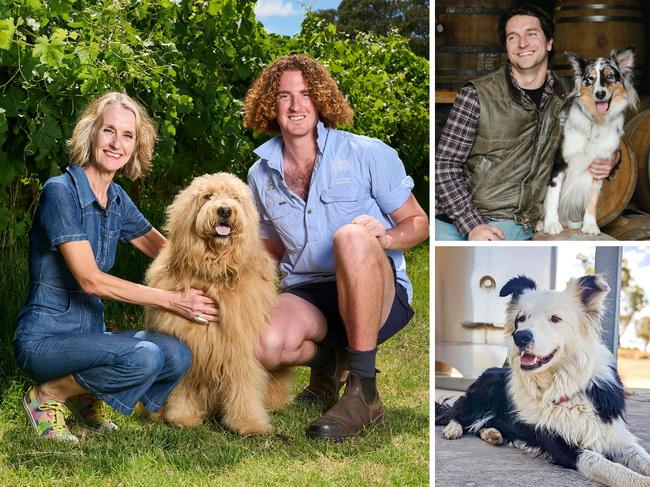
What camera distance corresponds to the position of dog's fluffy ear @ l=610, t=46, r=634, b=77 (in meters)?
3.24

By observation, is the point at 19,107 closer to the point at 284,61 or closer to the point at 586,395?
the point at 284,61

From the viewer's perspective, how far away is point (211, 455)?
12.2ft

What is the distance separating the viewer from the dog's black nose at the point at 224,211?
151 inches

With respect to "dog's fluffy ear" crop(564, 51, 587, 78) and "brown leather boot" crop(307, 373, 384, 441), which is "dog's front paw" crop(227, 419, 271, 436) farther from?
"dog's fluffy ear" crop(564, 51, 587, 78)

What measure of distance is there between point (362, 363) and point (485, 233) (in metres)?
1.00

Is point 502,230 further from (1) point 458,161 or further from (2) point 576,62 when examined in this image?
(2) point 576,62

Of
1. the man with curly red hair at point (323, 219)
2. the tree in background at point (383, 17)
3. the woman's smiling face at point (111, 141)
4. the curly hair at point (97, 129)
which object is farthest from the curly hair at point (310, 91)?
the tree in background at point (383, 17)

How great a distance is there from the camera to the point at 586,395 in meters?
3.38

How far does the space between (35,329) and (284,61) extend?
64.8 inches

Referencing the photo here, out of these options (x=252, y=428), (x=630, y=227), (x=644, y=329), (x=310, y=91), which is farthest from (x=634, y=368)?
(x=310, y=91)

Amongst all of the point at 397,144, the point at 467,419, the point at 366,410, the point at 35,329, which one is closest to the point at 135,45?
the point at 35,329

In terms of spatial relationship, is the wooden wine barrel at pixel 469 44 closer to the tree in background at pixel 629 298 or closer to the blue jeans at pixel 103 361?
the tree in background at pixel 629 298

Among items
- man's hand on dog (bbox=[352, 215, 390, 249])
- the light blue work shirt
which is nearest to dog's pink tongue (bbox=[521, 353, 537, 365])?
man's hand on dog (bbox=[352, 215, 390, 249])

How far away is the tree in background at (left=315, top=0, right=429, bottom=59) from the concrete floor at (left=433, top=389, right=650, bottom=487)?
9.30 metres
